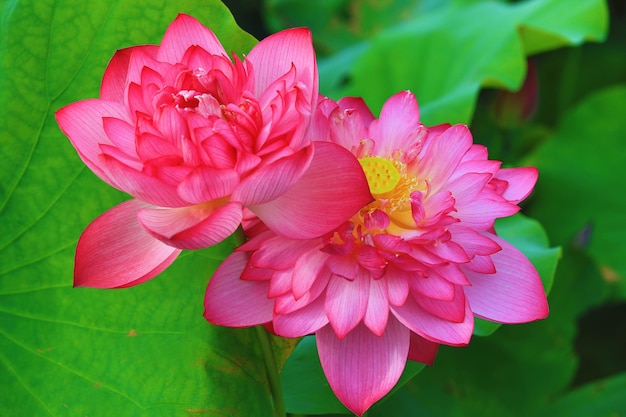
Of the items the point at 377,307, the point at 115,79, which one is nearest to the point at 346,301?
the point at 377,307

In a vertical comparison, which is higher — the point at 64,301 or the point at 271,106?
the point at 271,106

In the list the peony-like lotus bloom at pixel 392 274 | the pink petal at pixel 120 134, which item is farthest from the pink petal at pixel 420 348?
the pink petal at pixel 120 134

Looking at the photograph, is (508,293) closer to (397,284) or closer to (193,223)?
(397,284)

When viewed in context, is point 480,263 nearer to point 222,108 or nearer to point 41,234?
point 222,108

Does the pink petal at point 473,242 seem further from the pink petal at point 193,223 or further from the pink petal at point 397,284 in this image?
the pink petal at point 193,223

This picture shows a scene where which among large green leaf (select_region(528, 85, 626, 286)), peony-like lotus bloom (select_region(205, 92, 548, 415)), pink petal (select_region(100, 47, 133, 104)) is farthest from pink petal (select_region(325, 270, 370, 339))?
large green leaf (select_region(528, 85, 626, 286))

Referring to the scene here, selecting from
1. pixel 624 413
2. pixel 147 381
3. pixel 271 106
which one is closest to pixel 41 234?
pixel 147 381
